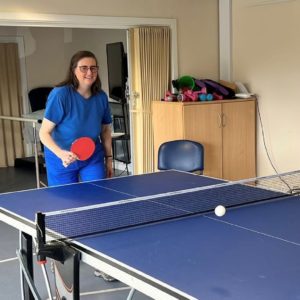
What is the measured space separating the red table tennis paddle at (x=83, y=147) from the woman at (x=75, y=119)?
0.05m

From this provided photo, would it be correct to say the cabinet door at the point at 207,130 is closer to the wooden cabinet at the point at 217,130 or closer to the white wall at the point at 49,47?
the wooden cabinet at the point at 217,130

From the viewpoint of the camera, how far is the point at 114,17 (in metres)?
5.31

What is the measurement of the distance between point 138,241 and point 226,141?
11.8 ft

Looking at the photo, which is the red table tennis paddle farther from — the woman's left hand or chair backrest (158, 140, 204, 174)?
chair backrest (158, 140, 204, 174)

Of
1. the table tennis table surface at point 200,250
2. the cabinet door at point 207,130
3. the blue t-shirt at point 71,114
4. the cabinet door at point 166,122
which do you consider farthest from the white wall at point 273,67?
the table tennis table surface at point 200,250

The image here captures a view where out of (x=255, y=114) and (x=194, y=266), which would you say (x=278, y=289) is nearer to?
(x=194, y=266)

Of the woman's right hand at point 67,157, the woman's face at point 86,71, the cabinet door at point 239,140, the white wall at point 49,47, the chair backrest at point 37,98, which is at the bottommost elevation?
the cabinet door at point 239,140

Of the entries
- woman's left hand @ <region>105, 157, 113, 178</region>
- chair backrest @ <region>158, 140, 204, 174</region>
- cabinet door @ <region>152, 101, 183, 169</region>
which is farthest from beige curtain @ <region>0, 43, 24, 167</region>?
woman's left hand @ <region>105, 157, 113, 178</region>

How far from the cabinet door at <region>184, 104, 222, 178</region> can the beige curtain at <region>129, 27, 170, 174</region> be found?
22.3 inches

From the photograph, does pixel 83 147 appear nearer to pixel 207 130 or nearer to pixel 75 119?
pixel 75 119

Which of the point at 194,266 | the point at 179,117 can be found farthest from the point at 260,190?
the point at 179,117

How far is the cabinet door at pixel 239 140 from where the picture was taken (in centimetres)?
555

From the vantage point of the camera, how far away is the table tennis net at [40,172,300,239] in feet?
7.39

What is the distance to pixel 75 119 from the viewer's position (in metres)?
3.40
